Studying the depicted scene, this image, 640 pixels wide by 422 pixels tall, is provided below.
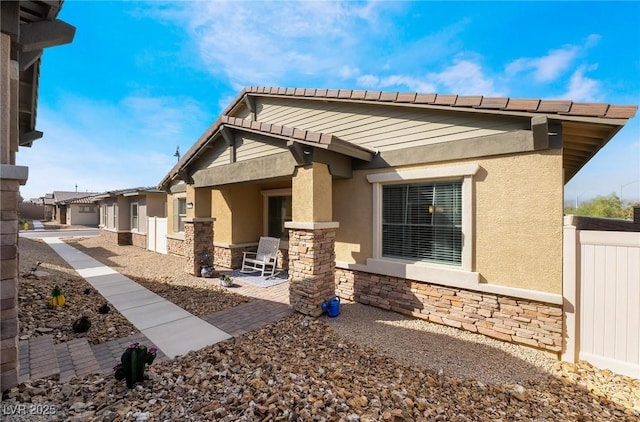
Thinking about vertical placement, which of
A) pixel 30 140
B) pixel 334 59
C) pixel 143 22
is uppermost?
pixel 143 22

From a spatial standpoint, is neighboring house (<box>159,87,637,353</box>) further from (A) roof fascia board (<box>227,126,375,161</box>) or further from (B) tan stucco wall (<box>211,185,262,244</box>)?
(B) tan stucco wall (<box>211,185,262,244</box>)

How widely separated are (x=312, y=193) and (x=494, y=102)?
159 inches

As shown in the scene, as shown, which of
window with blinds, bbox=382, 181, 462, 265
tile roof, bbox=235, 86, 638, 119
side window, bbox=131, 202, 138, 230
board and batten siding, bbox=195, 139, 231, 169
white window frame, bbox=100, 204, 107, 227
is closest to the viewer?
tile roof, bbox=235, 86, 638, 119

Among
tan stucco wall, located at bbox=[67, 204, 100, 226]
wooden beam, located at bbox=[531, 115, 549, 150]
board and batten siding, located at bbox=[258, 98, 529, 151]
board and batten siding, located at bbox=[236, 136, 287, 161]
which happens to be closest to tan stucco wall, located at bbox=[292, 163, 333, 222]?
board and batten siding, located at bbox=[236, 136, 287, 161]

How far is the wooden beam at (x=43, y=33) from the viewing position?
3512 millimetres

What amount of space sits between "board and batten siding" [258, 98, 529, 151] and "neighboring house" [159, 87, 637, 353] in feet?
0.09

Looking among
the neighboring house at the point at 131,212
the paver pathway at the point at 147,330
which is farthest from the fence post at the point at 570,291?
the neighboring house at the point at 131,212

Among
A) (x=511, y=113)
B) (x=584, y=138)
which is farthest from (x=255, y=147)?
(x=584, y=138)

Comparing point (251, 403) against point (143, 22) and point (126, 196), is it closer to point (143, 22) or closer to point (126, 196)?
point (143, 22)

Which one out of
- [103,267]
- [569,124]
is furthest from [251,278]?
[569,124]

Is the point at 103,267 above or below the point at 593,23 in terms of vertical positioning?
below

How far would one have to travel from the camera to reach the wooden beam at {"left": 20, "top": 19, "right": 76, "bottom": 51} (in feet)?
11.5

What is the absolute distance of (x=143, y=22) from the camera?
7.40 m

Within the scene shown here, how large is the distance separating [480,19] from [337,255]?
771cm
